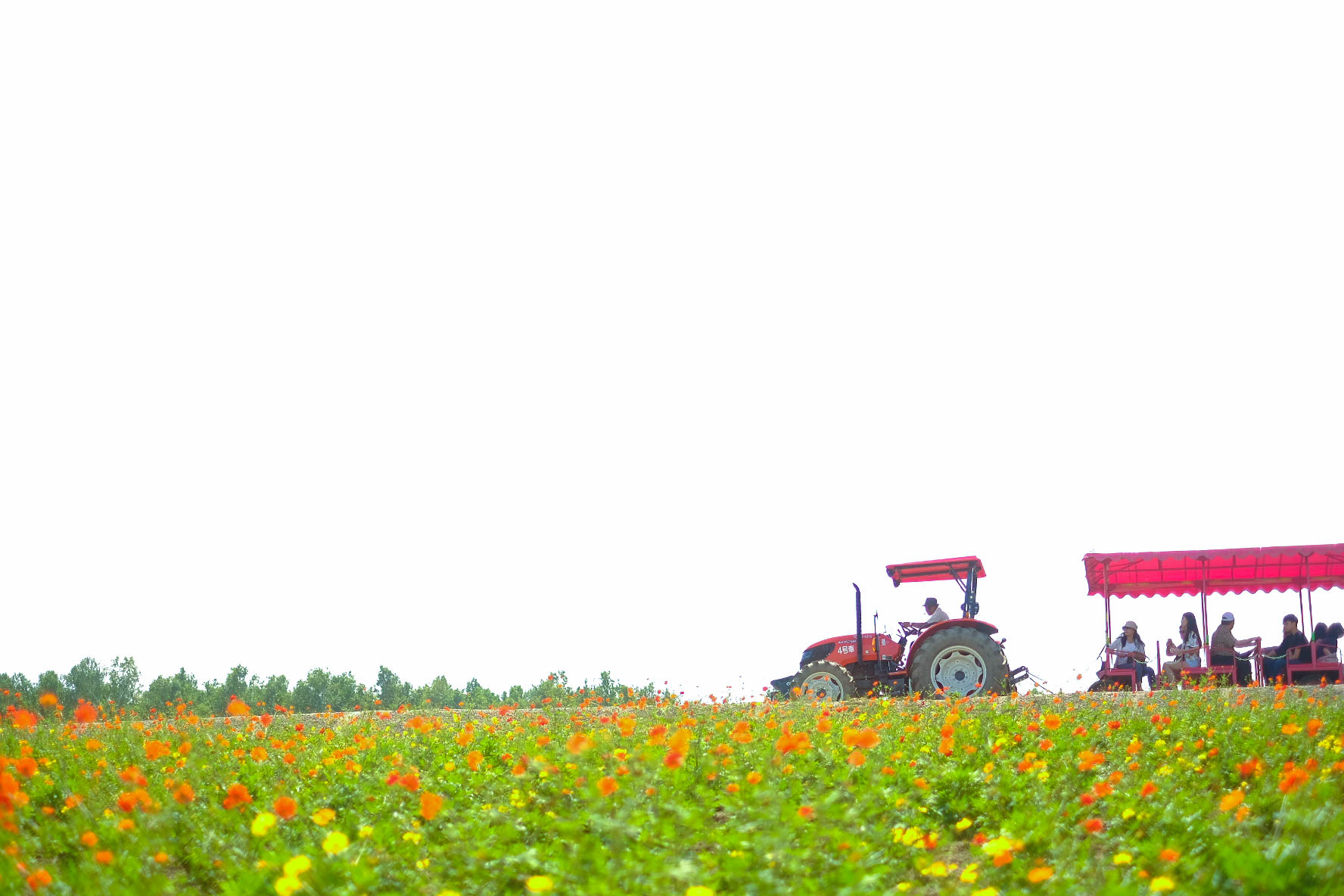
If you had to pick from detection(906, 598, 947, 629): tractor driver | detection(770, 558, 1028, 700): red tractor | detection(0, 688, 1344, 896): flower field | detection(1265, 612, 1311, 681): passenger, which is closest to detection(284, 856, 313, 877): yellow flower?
detection(0, 688, 1344, 896): flower field

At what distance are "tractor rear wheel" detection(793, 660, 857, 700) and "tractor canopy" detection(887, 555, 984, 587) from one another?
1.33m

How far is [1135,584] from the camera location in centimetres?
1520

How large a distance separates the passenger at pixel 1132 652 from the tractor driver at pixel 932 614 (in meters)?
3.63

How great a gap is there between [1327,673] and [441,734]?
11248mm

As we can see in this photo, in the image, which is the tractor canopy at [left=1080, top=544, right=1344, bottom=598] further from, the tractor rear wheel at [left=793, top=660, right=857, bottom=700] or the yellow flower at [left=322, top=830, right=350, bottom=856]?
the yellow flower at [left=322, top=830, right=350, bottom=856]

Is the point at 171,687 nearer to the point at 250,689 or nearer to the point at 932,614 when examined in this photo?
the point at 250,689

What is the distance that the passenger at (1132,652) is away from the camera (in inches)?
533

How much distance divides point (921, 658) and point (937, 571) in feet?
4.41

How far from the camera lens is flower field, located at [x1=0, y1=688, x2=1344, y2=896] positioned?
12.1ft

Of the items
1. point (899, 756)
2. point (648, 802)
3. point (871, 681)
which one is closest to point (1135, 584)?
point (871, 681)

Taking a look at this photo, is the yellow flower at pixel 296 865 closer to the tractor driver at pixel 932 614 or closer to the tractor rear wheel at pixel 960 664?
the tractor rear wheel at pixel 960 664

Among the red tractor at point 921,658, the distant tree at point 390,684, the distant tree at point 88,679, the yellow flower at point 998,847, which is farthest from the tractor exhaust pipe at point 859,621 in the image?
the distant tree at point 88,679

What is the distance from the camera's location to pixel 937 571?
11984 millimetres

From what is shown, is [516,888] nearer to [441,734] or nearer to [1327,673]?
[441,734]
